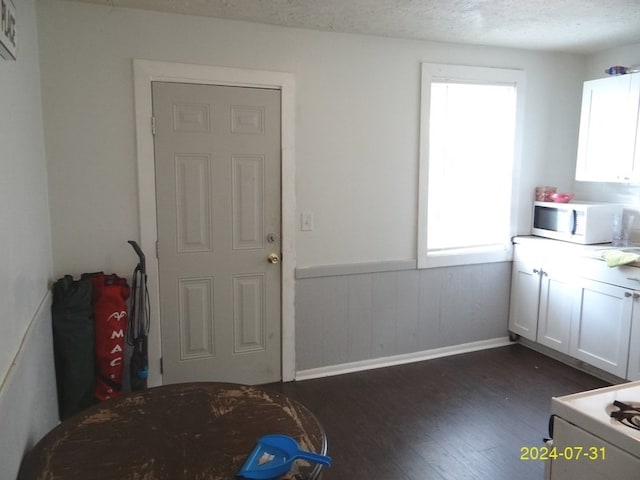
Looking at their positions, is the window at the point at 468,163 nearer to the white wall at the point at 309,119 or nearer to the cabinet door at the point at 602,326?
the white wall at the point at 309,119

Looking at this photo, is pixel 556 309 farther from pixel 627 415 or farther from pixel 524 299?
pixel 627 415

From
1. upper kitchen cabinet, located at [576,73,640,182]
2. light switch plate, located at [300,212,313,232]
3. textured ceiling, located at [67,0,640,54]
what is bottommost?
light switch plate, located at [300,212,313,232]

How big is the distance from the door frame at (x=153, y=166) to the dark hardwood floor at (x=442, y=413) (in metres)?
0.61

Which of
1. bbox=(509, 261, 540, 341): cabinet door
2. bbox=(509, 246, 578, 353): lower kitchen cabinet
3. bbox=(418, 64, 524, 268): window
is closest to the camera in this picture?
bbox=(509, 246, 578, 353): lower kitchen cabinet

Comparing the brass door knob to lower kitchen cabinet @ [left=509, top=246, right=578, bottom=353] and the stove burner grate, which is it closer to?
lower kitchen cabinet @ [left=509, top=246, right=578, bottom=353]

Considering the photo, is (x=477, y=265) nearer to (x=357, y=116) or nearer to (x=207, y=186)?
(x=357, y=116)

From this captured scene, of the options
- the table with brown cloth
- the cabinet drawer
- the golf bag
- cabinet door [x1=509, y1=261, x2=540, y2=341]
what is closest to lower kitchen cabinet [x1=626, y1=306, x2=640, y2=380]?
the cabinet drawer

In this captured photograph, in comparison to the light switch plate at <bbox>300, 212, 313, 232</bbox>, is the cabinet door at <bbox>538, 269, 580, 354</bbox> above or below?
below

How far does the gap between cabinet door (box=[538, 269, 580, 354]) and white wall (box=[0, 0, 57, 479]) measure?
3.50m

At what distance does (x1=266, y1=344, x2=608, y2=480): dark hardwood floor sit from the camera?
8.26 ft

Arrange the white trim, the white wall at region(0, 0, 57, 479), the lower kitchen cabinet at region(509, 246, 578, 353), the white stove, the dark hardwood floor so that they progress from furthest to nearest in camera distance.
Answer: the lower kitchen cabinet at region(509, 246, 578, 353)
the white trim
the dark hardwood floor
the white wall at region(0, 0, 57, 479)
the white stove

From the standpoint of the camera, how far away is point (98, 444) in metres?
1.43

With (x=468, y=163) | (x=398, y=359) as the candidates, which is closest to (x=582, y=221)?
(x=468, y=163)

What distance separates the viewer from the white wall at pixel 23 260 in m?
1.50
